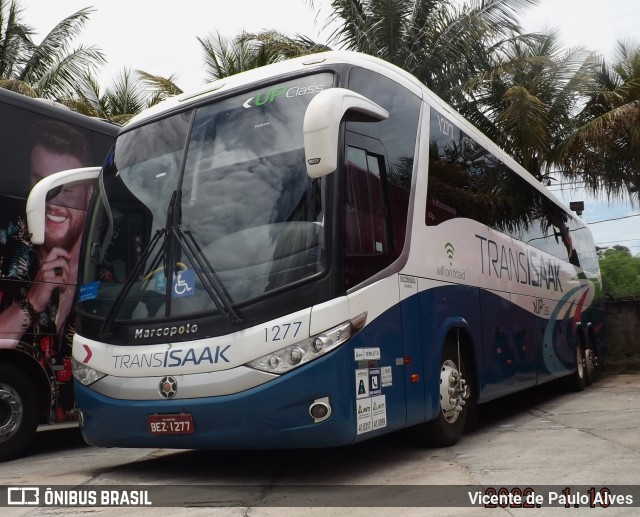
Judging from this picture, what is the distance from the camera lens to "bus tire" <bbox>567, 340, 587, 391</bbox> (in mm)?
13875

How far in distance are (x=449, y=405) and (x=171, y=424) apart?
2.70 m

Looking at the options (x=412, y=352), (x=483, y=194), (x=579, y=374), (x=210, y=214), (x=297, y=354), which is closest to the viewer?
(x=297, y=354)

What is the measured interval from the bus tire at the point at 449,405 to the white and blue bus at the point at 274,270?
0.06 ft

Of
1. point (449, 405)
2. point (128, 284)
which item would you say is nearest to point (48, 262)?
point (128, 284)

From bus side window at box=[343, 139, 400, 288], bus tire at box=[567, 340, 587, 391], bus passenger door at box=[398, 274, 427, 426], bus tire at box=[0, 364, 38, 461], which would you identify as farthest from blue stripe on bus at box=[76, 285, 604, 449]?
bus tire at box=[567, 340, 587, 391]

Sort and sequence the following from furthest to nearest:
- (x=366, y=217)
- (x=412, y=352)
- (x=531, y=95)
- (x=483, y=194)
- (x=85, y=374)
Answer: (x=531, y=95), (x=483, y=194), (x=412, y=352), (x=85, y=374), (x=366, y=217)

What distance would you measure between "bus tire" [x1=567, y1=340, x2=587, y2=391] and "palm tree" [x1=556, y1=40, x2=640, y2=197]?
16.5 feet

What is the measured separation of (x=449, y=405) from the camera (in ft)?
24.6

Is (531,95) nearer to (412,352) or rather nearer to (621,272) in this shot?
(412,352)

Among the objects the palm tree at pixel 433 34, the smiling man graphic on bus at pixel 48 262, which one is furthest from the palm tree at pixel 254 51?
the smiling man graphic on bus at pixel 48 262

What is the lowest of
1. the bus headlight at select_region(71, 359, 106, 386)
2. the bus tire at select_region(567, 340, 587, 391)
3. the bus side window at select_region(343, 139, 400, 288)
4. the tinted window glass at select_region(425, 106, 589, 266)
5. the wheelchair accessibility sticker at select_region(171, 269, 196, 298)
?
the bus tire at select_region(567, 340, 587, 391)

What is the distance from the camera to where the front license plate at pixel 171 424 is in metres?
5.93

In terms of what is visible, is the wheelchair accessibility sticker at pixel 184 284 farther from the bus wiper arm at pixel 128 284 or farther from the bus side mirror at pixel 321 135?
the bus side mirror at pixel 321 135

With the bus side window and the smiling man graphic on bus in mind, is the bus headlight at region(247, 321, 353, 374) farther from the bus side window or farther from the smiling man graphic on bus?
the smiling man graphic on bus
